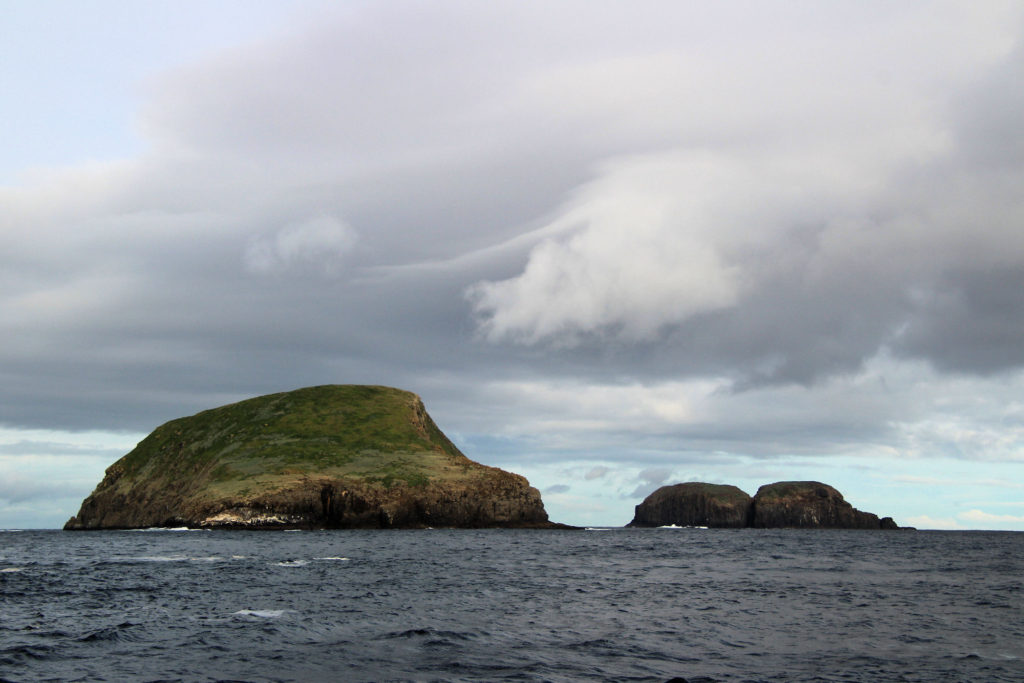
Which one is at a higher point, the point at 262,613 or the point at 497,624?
the point at 497,624

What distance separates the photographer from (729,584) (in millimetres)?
55375

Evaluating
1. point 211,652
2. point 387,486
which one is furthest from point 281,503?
point 211,652

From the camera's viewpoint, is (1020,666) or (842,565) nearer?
(1020,666)

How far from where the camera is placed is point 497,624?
3481 cm

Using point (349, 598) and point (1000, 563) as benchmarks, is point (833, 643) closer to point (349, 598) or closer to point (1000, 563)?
point (349, 598)

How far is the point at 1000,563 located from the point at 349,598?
76.6m

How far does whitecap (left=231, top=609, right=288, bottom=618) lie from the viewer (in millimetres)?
36547

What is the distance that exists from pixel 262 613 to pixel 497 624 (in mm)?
11545

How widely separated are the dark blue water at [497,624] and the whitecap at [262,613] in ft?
0.56

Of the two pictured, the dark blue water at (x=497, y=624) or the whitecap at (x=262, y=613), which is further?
the whitecap at (x=262, y=613)

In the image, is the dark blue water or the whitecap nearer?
the dark blue water

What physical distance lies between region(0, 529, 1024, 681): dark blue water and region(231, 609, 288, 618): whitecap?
0.17 meters

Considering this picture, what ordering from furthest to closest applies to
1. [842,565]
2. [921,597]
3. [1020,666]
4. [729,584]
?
[842,565] → [729,584] → [921,597] → [1020,666]

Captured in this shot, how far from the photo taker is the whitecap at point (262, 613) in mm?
36547
